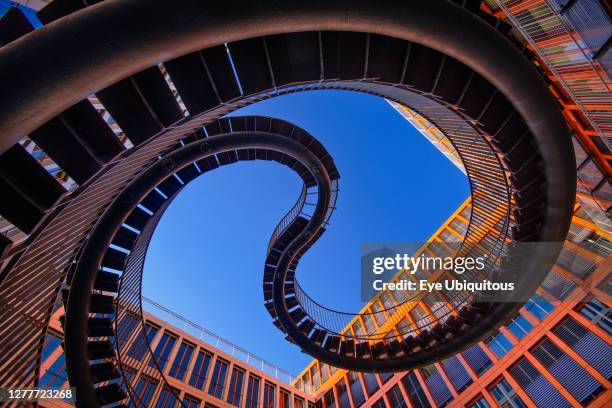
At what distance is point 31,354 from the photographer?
695 centimetres

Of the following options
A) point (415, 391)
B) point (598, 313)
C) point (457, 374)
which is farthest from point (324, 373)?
point (598, 313)

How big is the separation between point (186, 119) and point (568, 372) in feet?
78.2

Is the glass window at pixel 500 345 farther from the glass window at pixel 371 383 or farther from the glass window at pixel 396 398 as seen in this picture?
the glass window at pixel 371 383

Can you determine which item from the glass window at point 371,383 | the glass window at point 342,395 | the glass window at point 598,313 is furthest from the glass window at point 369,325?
the glass window at point 598,313

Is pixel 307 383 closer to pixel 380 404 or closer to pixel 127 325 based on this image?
pixel 380 404

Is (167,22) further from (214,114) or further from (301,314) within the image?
(301,314)

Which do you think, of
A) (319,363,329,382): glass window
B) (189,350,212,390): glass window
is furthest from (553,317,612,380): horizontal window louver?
(189,350,212,390): glass window

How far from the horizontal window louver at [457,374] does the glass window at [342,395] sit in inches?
392

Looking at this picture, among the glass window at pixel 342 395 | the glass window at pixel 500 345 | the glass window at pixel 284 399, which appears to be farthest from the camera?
the glass window at pixel 284 399

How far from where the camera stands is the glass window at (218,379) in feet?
Answer: 76.8

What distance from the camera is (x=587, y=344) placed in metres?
16.9

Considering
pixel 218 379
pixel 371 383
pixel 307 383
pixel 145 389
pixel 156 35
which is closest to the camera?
pixel 156 35

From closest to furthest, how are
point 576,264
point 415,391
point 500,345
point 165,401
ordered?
point 576,264
point 165,401
point 500,345
point 415,391

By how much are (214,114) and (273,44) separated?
6.26ft
